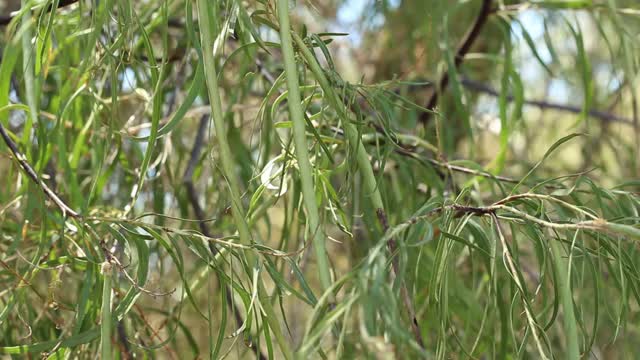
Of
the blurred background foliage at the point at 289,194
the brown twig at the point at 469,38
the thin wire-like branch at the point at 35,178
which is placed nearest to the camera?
the blurred background foliage at the point at 289,194

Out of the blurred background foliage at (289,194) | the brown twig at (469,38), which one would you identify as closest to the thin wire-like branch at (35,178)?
the blurred background foliage at (289,194)

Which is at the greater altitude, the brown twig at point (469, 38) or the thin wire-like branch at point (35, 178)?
the brown twig at point (469, 38)

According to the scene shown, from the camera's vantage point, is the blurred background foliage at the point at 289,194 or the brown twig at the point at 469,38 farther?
the brown twig at the point at 469,38

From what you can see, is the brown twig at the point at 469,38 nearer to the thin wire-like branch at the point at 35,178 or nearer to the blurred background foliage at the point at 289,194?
the blurred background foliage at the point at 289,194

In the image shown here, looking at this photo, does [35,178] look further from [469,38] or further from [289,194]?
[469,38]

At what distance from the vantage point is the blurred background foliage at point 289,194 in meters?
0.54

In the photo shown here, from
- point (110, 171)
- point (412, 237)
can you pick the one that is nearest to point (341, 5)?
point (110, 171)

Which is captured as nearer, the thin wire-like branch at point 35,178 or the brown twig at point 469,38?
the thin wire-like branch at point 35,178

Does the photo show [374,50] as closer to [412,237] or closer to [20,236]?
[20,236]

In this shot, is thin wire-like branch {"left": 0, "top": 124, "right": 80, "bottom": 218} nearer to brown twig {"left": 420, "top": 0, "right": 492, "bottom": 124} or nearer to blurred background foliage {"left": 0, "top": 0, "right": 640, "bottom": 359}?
blurred background foliage {"left": 0, "top": 0, "right": 640, "bottom": 359}

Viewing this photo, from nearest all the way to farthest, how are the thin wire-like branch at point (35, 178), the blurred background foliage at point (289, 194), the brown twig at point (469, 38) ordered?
1. the blurred background foliage at point (289, 194)
2. the thin wire-like branch at point (35, 178)
3. the brown twig at point (469, 38)

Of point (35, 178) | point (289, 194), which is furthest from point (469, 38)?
point (35, 178)

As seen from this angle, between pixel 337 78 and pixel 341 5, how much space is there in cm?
101

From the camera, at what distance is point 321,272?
0.47 m
